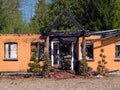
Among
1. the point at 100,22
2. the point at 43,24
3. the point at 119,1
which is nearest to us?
the point at 100,22

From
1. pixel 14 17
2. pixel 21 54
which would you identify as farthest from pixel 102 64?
pixel 14 17

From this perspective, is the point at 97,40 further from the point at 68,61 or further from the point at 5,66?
the point at 5,66

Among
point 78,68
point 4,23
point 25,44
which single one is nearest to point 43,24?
point 4,23

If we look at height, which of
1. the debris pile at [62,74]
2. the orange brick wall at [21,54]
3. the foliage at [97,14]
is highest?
the foliage at [97,14]

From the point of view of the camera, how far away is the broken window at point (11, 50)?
33250 millimetres

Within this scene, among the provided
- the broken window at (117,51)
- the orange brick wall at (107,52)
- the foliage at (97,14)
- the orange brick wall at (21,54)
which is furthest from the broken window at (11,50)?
the foliage at (97,14)

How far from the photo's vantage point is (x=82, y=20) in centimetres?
4919

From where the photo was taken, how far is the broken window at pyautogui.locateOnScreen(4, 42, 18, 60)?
33.2 m

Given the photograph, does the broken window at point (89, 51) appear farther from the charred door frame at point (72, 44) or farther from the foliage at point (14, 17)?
the foliage at point (14, 17)

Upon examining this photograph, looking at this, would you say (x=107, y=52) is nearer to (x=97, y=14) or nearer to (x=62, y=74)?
(x=62, y=74)

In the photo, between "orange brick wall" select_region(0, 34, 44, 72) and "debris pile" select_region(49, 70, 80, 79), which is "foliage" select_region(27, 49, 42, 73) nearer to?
"debris pile" select_region(49, 70, 80, 79)

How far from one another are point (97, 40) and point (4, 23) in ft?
66.4

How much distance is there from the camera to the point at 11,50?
3328 centimetres

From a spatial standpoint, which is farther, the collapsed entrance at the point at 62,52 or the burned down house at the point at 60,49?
the burned down house at the point at 60,49
